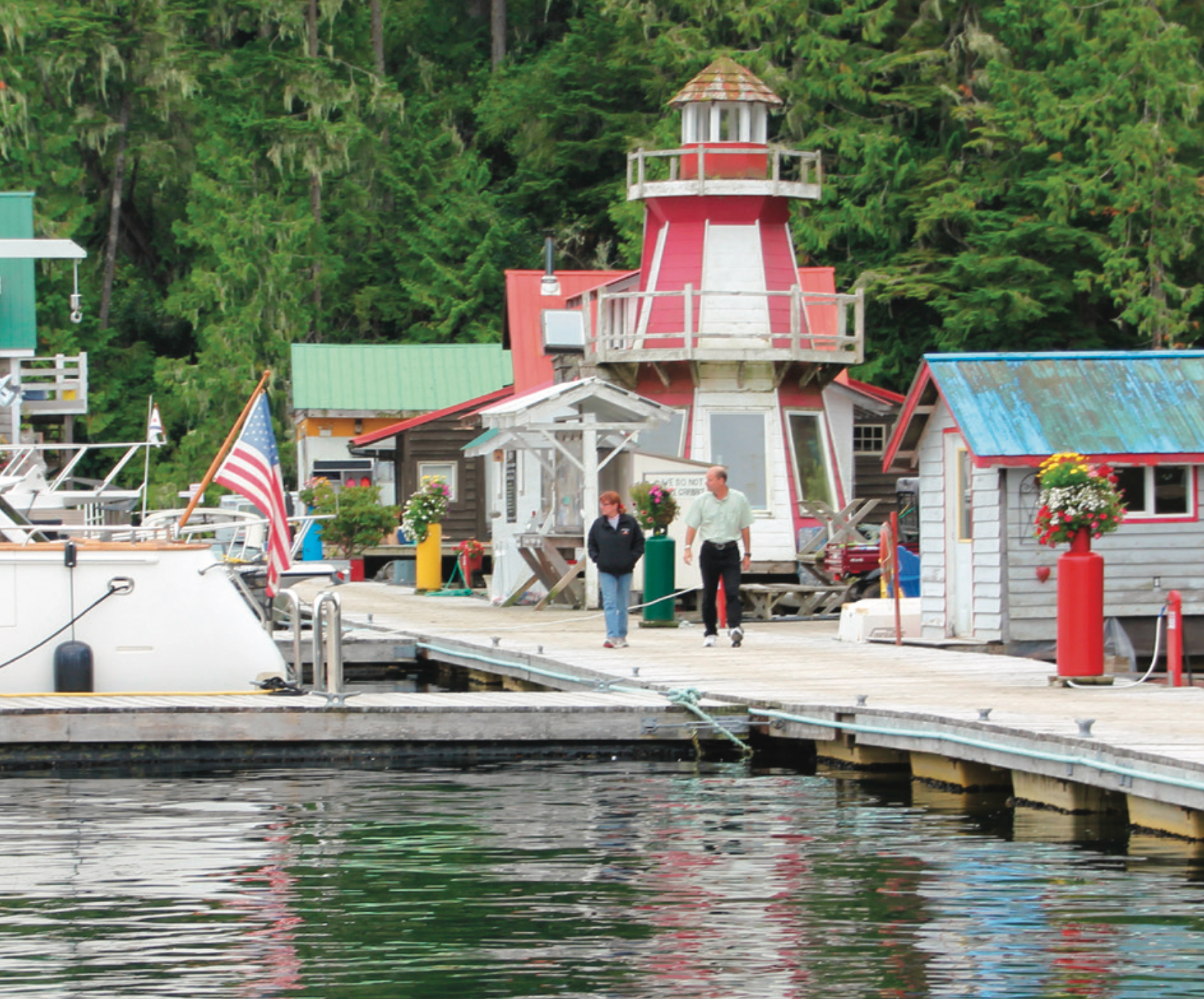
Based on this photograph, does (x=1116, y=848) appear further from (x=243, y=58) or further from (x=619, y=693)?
(x=243, y=58)

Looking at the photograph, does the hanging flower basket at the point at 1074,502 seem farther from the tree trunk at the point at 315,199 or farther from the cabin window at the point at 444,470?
the tree trunk at the point at 315,199

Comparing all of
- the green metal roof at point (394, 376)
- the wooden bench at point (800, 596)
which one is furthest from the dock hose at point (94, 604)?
the green metal roof at point (394, 376)

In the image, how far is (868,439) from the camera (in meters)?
41.6

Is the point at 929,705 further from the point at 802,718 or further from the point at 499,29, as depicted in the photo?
the point at 499,29

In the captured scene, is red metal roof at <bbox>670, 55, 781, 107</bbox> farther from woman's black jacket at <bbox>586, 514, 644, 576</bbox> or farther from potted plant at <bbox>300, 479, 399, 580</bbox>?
woman's black jacket at <bbox>586, 514, 644, 576</bbox>

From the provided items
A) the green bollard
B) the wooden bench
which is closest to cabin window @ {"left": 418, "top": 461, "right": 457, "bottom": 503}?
the wooden bench

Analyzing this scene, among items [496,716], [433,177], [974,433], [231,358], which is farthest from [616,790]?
[433,177]

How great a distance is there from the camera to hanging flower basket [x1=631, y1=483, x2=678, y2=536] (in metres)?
24.9

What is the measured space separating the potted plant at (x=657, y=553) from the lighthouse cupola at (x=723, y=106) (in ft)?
29.4

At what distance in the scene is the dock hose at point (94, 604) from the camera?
55.2 feet

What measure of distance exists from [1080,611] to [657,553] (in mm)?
8994

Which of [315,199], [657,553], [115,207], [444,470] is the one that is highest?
[315,199]

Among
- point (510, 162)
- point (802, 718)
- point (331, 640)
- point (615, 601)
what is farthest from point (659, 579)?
point (510, 162)

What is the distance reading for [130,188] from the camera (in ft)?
206
